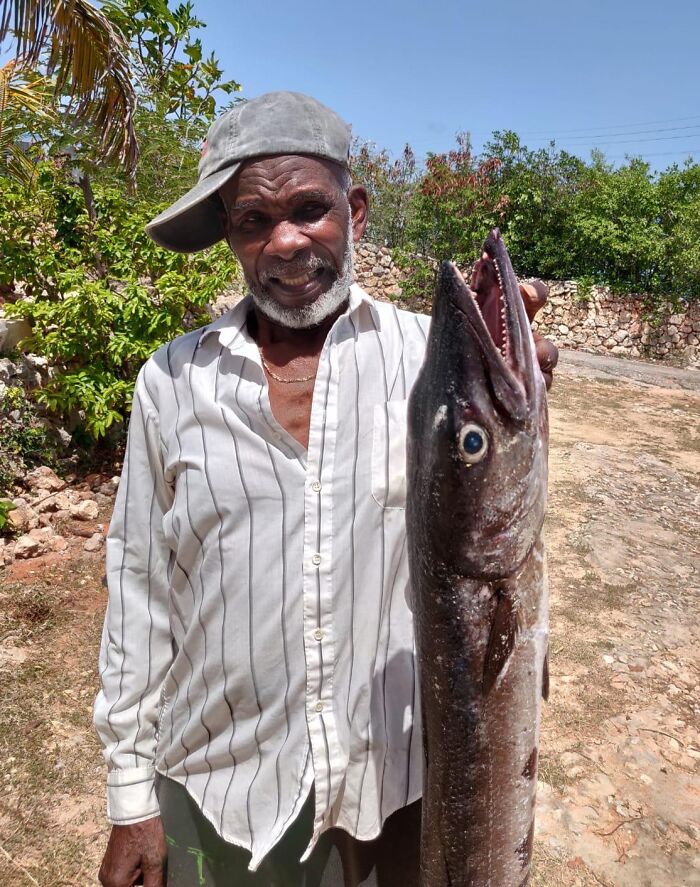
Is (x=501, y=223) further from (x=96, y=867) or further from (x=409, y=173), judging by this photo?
(x=96, y=867)

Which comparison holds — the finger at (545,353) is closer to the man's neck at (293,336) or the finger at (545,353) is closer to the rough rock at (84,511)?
the man's neck at (293,336)

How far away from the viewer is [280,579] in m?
1.67

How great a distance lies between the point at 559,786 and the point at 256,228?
3.43 metres

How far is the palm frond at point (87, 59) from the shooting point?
5.75 metres

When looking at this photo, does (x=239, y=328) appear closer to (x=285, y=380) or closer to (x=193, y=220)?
(x=285, y=380)

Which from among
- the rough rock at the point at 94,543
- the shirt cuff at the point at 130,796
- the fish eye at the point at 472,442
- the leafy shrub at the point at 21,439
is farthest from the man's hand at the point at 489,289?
the leafy shrub at the point at 21,439

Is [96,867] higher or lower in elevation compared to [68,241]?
lower

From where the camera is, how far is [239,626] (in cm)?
169

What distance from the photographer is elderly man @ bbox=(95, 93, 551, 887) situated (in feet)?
5.48

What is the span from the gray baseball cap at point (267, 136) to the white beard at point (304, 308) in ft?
1.03

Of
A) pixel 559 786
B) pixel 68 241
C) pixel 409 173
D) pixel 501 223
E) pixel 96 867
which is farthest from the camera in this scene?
pixel 409 173

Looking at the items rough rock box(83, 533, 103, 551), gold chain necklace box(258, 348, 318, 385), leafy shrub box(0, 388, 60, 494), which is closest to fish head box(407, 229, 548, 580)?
gold chain necklace box(258, 348, 318, 385)

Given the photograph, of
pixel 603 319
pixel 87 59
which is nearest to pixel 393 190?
pixel 603 319

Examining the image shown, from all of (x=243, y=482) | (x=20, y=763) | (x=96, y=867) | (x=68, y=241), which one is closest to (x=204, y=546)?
(x=243, y=482)
